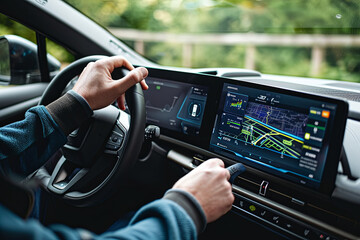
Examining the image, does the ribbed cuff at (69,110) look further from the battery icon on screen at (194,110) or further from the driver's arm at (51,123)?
the battery icon on screen at (194,110)

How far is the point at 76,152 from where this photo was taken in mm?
1669

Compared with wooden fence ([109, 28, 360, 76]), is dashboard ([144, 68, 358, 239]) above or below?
below

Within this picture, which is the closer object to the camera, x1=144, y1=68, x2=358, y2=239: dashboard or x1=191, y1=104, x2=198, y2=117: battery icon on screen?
x1=144, y1=68, x2=358, y2=239: dashboard

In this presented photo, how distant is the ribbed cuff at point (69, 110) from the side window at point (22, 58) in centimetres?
96

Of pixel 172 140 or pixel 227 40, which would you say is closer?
pixel 172 140

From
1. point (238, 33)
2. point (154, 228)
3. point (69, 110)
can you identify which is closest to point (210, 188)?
point (154, 228)

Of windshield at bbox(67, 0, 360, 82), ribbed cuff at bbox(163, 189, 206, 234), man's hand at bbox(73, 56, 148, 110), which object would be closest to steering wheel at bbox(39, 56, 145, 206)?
man's hand at bbox(73, 56, 148, 110)

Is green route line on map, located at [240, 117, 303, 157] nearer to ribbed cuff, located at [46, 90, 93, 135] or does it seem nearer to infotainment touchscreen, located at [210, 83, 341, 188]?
infotainment touchscreen, located at [210, 83, 341, 188]

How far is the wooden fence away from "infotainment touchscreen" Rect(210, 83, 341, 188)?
5.64 m

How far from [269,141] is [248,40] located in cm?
661

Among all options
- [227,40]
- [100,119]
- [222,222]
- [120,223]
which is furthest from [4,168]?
[227,40]

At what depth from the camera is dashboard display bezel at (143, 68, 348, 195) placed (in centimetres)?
119

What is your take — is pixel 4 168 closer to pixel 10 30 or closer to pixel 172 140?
pixel 172 140

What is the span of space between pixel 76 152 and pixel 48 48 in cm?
98
